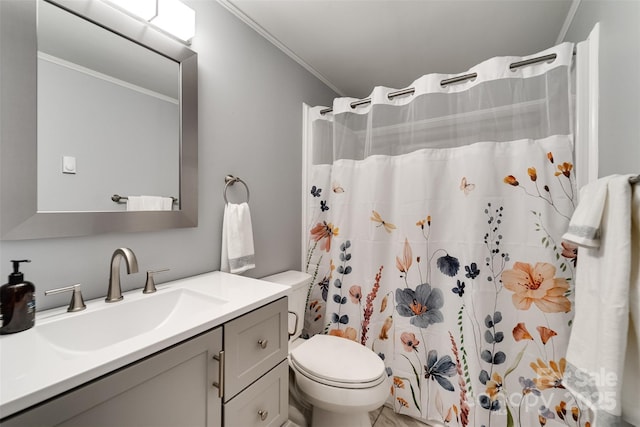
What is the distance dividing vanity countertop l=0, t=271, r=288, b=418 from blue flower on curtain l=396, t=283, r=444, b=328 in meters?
0.85

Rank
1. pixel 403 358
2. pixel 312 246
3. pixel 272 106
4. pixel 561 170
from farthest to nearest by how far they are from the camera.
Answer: pixel 312 246 < pixel 272 106 < pixel 403 358 < pixel 561 170

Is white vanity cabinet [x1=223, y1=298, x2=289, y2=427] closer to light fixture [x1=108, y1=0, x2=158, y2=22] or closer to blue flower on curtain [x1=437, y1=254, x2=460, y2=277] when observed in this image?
blue flower on curtain [x1=437, y1=254, x2=460, y2=277]

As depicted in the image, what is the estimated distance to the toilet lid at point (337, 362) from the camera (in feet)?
4.09

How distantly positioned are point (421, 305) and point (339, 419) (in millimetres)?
747

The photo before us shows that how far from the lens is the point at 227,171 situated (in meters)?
1.48

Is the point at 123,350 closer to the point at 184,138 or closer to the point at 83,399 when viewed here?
the point at 83,399

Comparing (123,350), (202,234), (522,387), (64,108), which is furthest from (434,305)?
(64,108)

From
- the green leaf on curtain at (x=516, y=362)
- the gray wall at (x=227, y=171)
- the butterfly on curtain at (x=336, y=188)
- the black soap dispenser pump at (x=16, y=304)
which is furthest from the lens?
the butterfly on curtain at (x=336, y=188)

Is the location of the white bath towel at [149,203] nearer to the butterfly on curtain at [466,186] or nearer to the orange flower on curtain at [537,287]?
the butterfly on curtain at [466,186]

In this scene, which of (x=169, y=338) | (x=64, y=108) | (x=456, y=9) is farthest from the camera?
(x=456, y=9)

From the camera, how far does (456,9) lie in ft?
4.82

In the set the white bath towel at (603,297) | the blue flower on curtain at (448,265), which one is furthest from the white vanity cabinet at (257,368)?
the white bath towel at (603,297)

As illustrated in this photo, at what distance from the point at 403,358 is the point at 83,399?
5.03ft

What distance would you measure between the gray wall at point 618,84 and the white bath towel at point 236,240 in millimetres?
1648
